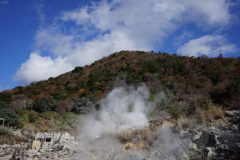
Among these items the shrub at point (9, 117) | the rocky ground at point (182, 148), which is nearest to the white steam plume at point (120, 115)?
the rocky ground at point (182, 148)

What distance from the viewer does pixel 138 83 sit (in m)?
22.1

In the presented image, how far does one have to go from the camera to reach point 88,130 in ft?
43.1

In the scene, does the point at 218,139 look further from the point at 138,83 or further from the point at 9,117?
the point at 138,83

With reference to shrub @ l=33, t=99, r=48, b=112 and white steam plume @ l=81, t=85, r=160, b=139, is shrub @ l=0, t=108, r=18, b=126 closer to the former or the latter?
shrub @ l=33, t=99, r=48, b=112

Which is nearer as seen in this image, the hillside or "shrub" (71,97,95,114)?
the hillside

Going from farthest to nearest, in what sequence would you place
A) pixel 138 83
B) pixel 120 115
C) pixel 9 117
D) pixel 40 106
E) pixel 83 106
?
pixel 138 83 < pixel 83 106 < pixel 40 106 < pixel 120 115 < pixel 9 117

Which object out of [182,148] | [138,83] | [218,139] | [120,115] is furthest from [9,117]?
[138,83]

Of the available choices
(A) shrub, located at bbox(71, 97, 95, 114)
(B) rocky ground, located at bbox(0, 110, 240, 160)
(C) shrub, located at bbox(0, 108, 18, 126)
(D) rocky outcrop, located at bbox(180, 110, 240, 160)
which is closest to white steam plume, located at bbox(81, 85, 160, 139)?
(A) shrub, located at bbox(71, 97, 95, 114)

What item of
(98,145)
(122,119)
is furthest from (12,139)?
(122,119)

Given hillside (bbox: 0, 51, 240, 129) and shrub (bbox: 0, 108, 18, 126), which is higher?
hillside (bbox: 0, 51, 240, 129)

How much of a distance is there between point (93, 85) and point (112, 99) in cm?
697

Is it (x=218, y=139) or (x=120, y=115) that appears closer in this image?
(x=218, y=139)

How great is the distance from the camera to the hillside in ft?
50.9

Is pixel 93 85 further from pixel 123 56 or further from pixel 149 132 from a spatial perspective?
pixel 149 132
